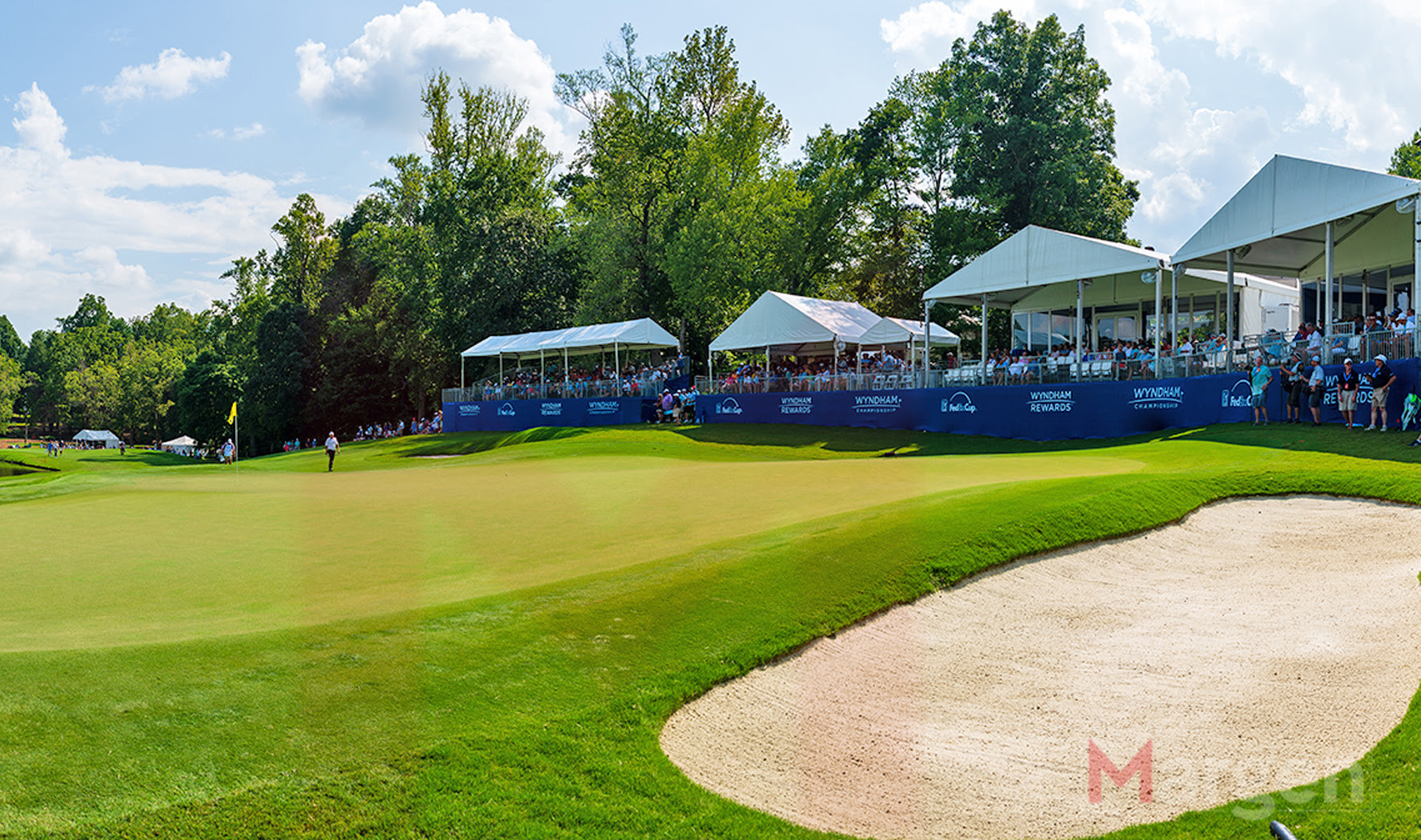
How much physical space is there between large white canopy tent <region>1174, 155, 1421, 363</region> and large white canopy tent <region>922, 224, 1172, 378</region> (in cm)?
167

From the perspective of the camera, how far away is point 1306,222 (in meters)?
27.0

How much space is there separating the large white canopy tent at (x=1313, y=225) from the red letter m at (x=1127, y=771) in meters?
21.5

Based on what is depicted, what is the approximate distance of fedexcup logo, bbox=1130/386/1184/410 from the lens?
88.5 feet

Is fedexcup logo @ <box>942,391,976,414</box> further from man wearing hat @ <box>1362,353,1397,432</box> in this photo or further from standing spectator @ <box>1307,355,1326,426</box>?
man wearing hat @ <box>1362,353,1397,432</box>

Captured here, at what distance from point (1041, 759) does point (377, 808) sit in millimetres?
4229

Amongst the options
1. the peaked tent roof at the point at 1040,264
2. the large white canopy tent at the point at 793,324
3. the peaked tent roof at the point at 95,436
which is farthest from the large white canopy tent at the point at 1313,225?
the peaked tent roof at the point at 95,436

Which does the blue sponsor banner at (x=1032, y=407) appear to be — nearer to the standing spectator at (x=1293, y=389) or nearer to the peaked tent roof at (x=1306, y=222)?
the standing spectator at (x=1293, y=389)

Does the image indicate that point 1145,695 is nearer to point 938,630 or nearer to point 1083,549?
point 938,630

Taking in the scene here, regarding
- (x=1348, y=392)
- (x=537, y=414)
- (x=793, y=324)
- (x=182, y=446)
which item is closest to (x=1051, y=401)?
(x=1348, y=392)

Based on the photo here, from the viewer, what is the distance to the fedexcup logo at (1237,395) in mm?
24922

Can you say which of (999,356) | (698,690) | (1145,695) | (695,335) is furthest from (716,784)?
(695,335)

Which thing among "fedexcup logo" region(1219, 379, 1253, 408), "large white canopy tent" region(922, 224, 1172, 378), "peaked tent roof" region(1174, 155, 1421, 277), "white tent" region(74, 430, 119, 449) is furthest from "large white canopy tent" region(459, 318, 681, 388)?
"white tent" region(74, 430, 119, 449)

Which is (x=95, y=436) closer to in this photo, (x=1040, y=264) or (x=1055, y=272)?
(x=1040, y=264)

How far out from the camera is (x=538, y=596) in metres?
8.56
